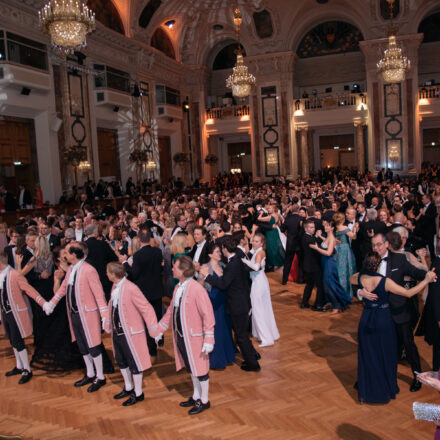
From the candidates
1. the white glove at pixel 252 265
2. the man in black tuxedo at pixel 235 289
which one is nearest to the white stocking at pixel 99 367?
the man in black tuxedo at pixel 235 289

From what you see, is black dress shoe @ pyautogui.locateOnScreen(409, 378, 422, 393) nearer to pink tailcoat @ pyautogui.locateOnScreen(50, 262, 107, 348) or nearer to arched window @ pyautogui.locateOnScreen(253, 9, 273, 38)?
pink tailcoat @ pyautogui.locateOnScreen(50, 262, 107, 348)

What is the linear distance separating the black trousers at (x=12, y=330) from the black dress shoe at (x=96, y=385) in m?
0.94

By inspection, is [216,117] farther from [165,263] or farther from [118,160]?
[165,263]

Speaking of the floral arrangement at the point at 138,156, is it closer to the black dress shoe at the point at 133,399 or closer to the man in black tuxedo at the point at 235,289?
the man in black tuxedo at the point at 235,289

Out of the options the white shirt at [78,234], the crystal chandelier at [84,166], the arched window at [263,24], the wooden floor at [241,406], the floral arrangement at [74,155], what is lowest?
the wooden floor at [241,406]

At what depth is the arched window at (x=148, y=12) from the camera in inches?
822

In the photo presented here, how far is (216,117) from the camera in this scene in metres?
27.3

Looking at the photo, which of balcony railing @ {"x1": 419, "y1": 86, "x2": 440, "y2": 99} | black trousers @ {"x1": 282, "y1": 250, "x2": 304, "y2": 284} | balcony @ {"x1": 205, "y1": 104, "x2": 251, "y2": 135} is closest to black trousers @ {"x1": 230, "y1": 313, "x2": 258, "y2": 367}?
black trousers @ {"x1": 282, "y1": 250, "x2": 304, "y2": 284}

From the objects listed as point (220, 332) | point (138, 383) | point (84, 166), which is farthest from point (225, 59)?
point (138, 383)

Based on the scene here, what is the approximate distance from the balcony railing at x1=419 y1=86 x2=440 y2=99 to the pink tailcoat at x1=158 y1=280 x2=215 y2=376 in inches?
922

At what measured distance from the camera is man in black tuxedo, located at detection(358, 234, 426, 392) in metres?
4.22

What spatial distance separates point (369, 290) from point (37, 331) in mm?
3807

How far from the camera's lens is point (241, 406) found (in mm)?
4426

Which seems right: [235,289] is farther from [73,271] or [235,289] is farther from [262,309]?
[73,271]
